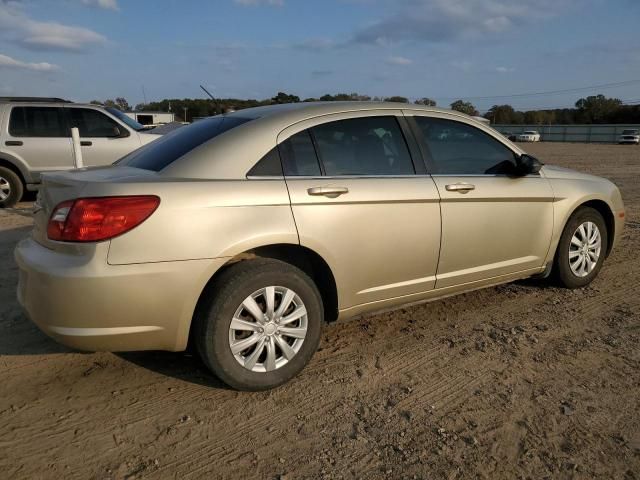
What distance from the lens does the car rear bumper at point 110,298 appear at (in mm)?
2650

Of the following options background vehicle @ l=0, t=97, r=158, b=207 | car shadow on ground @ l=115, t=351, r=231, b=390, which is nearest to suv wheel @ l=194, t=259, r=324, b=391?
car shadow on ground @ l=115, t=351, r=231, b=390

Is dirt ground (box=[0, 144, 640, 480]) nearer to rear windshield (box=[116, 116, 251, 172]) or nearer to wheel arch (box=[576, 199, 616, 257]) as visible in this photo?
wheel arch (box=[576, 199, 616, 257])

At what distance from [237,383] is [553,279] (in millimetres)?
3098

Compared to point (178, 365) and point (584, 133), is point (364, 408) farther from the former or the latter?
point (584, 133)

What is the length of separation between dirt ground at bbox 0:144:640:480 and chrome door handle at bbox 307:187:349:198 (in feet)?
3.59

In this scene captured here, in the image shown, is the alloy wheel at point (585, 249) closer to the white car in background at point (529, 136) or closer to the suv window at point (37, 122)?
the suv window at point (37, 122)

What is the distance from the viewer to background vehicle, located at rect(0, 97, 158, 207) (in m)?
9.13

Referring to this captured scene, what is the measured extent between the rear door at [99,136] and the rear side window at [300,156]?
719 cm

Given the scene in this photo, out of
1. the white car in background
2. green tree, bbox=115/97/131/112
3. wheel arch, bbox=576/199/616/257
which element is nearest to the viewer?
wheel arch, bbox=576/199/616/257

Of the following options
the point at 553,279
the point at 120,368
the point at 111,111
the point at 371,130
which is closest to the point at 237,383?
the point at 120,368

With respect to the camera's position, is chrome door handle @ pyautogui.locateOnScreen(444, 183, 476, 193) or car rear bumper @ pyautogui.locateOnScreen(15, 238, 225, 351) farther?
chrome door handle @ pyautogui.locateOnScreen(444, 183, 476, 193)

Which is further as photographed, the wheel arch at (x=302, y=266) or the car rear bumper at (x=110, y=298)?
the wheel arch at (x=302, y=266)

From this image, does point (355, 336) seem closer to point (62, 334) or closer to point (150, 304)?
point (150, 304)

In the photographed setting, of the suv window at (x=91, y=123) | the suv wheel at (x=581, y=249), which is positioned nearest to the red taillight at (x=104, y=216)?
the suv wheel at (x=581, y=249)
